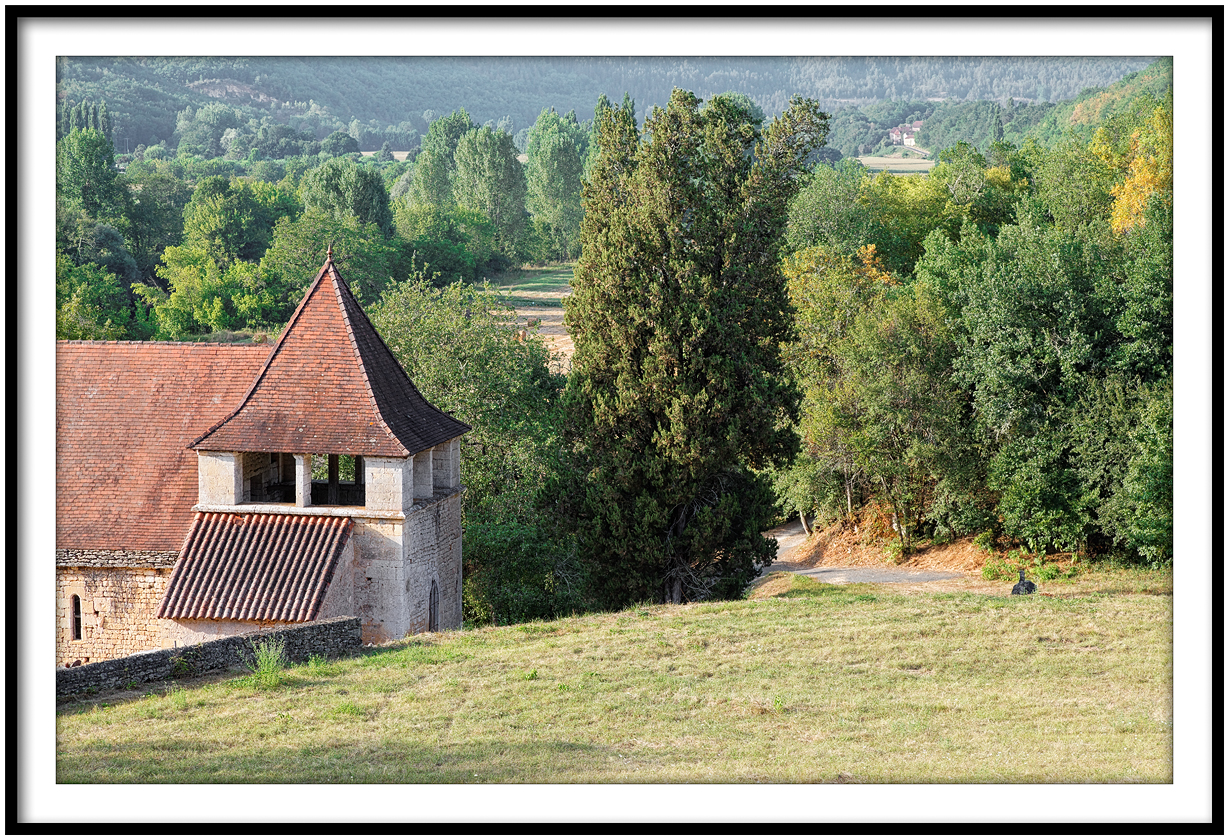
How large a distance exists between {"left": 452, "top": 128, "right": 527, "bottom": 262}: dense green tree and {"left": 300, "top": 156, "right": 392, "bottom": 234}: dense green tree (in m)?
5.84

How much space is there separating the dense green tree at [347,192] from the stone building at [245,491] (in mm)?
48892

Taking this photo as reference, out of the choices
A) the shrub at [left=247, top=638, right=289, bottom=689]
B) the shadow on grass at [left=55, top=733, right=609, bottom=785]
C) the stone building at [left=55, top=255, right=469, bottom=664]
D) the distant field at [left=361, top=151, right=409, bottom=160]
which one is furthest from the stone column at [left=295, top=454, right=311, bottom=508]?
the distant field at [left=361, top=151, right=409, bottom=160]

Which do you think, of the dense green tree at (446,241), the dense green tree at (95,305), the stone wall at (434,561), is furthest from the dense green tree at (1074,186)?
the dense green tree at (95,305)

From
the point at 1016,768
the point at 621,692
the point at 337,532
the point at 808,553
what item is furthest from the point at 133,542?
the point at 808,553

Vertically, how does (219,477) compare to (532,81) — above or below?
below

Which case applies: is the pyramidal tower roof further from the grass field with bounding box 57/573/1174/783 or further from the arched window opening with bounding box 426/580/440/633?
the grass field with bounding box 57/573/1174/783

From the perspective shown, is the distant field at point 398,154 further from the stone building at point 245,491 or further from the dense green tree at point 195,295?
the stone building at point 245,491

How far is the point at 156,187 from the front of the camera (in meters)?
64.0

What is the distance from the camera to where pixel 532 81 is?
22.4 metres

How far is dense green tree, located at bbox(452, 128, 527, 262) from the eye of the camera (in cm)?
7081

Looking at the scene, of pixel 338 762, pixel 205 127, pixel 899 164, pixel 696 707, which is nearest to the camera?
pixel 338 762

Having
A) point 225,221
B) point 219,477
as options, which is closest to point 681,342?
point 219,477

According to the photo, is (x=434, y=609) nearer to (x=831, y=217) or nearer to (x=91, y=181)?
(x=91, y=181)

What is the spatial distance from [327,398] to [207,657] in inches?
208
